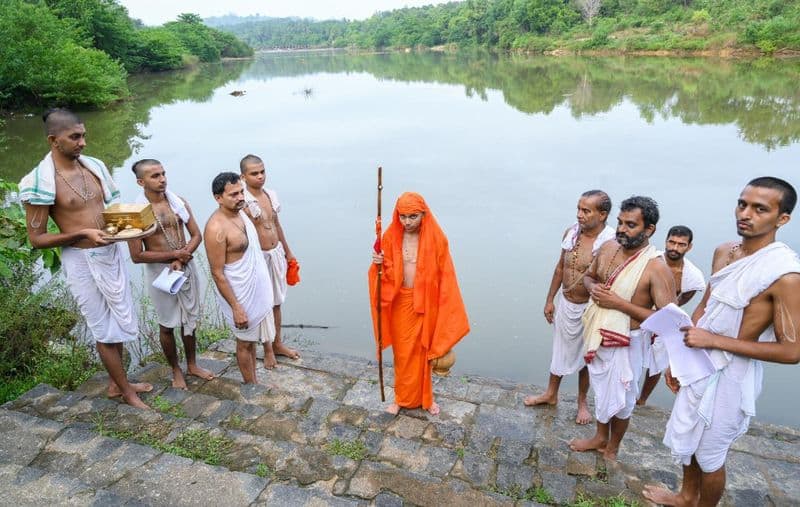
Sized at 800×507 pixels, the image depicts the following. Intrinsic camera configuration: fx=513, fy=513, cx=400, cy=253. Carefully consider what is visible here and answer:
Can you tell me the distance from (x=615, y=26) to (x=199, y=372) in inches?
1756

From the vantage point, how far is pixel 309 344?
561cm

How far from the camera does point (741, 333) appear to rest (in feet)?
7.33

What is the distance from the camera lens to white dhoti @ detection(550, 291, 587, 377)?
11.2 feet

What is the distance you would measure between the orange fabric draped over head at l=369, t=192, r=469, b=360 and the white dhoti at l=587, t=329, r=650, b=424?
2.87ft

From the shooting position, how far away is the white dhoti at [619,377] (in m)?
2.91

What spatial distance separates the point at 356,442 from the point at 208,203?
296 inches

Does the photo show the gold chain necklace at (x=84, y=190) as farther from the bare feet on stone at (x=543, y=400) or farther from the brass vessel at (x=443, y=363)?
the bare feet on stone at (x=543, y=400)

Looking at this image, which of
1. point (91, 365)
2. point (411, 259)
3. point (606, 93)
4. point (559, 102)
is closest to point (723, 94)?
point (606, 93)

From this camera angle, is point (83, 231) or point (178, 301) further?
point (178, 301)

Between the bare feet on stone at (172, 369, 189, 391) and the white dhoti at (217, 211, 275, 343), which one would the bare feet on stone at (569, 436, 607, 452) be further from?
the bare feet on stone at (172, 369, 189, 391)

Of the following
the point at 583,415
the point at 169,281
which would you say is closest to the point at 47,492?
the point at 169,281

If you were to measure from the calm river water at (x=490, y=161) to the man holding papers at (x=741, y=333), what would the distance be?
7.07 feet

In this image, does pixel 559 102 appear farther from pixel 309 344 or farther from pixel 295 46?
pixel 295 46

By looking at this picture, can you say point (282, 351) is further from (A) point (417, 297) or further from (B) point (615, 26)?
(B) point (615, 26)
